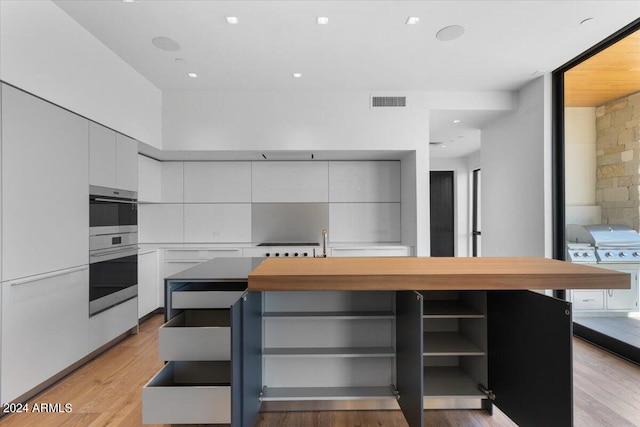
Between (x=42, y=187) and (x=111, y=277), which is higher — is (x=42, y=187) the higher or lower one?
the higher one

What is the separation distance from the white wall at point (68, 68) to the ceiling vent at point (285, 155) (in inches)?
52.5

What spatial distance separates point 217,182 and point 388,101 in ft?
7.99

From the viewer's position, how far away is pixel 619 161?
2.89 metres

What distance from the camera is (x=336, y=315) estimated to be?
6.31 feet

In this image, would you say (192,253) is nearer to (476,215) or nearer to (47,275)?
(47,275)

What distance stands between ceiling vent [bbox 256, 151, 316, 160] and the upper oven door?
5.03ft

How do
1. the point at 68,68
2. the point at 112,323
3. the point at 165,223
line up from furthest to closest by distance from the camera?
the point at 165,223, the point at 112,323, the point at 68,68

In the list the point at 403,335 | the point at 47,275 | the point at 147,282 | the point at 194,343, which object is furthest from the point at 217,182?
the point at 403,335

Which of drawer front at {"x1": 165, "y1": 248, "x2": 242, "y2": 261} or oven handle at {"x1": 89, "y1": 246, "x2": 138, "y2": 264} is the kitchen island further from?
drawer front at {"x1": 165, "y1": 248, "x2": 242, "y2": 261}

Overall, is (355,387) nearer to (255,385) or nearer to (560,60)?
(255,385)

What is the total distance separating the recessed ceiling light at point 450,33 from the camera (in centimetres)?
268

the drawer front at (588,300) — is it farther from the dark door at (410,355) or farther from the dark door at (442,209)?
the dark door at (442,209)

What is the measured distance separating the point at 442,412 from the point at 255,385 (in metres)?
1.16

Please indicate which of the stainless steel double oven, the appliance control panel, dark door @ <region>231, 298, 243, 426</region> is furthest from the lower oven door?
the appliance control panel
